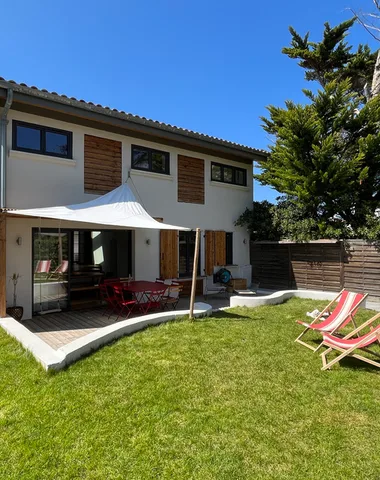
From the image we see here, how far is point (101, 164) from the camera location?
35.7 ft

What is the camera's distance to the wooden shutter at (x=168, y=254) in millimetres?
12281

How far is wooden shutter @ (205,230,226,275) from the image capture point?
13836mm

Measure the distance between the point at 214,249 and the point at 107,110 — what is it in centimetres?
703

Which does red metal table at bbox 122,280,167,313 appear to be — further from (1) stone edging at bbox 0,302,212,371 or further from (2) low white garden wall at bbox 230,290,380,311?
(2) low white garden wall at bbox 230,290,380,311

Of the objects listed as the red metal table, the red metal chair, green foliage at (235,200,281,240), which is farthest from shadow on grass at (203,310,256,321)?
green foliage at (235,200,281,240)

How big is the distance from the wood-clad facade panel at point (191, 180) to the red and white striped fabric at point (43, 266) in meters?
5.64

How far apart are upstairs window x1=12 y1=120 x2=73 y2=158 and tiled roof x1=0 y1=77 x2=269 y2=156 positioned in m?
1.02

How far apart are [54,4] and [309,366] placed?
13.5 m

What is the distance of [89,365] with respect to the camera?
5516mm

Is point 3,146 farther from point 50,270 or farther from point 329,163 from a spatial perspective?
point 329,163

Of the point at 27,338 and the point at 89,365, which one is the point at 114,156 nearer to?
the point at 27,338

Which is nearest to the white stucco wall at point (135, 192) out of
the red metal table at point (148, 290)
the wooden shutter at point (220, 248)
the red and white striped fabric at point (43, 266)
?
the red and white striped fabric at point (43, 266)

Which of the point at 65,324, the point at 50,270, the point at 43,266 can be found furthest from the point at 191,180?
the point at 65,324

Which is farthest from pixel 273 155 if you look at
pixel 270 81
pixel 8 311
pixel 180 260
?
pixel 8 311
